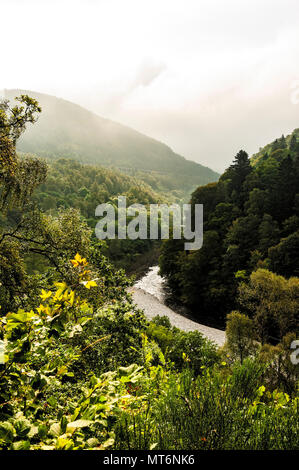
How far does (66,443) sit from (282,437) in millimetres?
1369

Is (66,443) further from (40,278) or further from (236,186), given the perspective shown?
(236,186)

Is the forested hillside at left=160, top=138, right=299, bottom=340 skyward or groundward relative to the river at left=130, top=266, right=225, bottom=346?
skyward

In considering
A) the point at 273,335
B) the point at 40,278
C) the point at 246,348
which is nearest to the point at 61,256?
the point at 40,278

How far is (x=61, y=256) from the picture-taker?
270 inches

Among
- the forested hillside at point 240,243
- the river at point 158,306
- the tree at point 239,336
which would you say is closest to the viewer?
the tree at point 239,336

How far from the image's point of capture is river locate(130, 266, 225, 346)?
98.9 feet

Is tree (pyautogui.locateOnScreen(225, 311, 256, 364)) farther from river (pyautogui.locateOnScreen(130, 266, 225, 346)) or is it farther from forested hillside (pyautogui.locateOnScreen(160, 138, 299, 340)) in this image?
forested hillside (pyautogui.locateOnScreen(160, 138, 299, 340))

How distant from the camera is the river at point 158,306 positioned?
3015 cm

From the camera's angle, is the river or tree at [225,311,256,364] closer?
tree at [225,311,256,364]

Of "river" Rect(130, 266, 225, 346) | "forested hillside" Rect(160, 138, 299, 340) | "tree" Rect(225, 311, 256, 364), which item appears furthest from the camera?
"forested hillside" Rect(160, 138, 299, 340)

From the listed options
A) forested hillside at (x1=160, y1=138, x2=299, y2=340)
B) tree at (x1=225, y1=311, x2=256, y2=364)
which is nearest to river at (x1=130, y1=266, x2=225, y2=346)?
forested hillside at (x1=160, y1=138, x2=299, y2=340)

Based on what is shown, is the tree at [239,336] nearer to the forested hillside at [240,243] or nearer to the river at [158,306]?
the river at [158,306]

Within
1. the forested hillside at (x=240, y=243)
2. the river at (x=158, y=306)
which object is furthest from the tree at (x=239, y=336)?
the forested hillside at (x=240, y=243)

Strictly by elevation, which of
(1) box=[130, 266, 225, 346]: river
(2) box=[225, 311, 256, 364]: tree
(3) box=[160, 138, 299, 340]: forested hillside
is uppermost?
(3) box=[160, 138, 299, 340]: forested hillside
